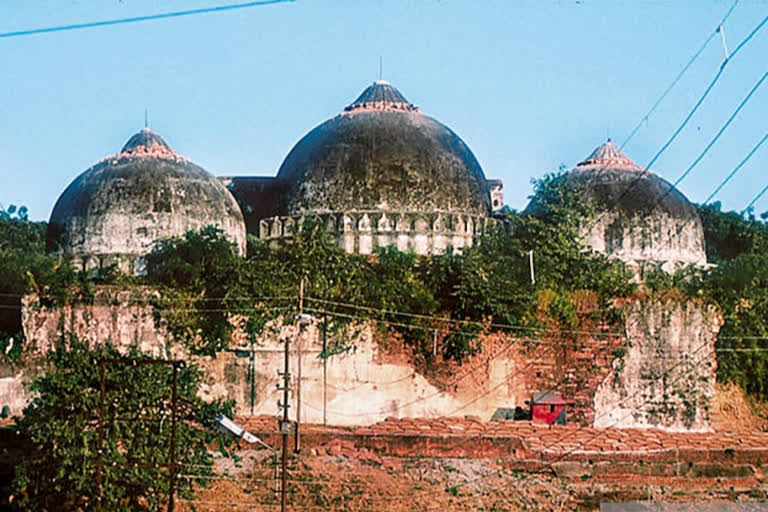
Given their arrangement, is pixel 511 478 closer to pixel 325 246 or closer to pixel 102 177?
pixel 325 246

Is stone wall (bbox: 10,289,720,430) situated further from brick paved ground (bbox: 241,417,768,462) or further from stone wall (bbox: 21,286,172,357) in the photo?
brick paved ground (bbox: 241,417,768,462)

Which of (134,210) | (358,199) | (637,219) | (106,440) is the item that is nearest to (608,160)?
(637,219)

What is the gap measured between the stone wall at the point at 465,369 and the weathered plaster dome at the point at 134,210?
238 cm

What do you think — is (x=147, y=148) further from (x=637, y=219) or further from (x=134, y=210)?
(x=637, y=219)

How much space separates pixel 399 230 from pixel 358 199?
1.11 metres

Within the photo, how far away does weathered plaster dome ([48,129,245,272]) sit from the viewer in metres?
23.5

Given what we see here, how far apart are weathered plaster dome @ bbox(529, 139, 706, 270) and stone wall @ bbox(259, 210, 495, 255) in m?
2.43

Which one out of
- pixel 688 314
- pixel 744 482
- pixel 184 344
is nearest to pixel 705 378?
pixel 688 314

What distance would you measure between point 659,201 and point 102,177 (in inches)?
438

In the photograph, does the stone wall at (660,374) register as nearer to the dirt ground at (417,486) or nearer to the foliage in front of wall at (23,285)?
the dirt ground at (417,486)

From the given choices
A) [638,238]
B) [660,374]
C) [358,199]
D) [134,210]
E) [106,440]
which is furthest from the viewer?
[638,238]

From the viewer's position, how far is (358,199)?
24312 millimetres

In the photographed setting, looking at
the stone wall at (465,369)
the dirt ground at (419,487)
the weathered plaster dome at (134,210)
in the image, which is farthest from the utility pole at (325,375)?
the weathered plaster dome at (134,210)

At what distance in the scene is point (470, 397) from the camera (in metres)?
21.6
